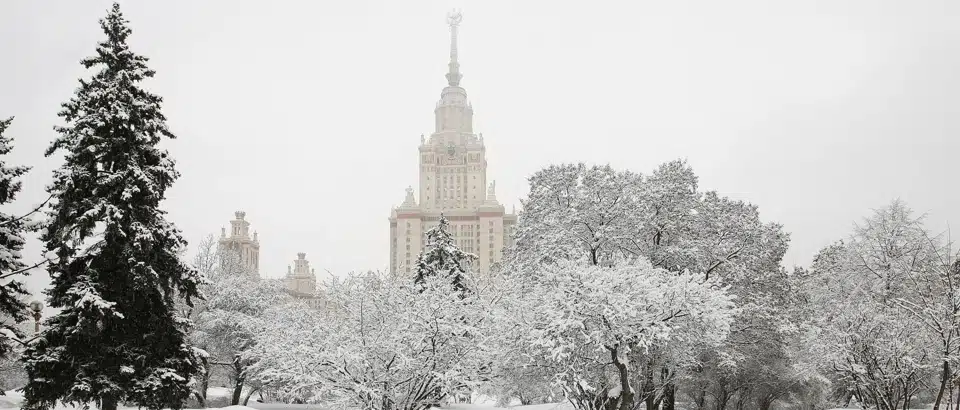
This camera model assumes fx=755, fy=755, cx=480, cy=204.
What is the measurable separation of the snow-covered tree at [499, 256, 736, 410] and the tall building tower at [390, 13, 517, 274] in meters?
148

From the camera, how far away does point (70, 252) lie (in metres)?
19.5

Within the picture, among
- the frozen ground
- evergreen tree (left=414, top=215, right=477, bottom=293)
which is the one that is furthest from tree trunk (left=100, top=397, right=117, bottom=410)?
evergreen tree (left=414, top=215, right=477, bottom=293)

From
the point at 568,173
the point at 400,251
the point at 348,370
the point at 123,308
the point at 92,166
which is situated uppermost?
the point at 400,251

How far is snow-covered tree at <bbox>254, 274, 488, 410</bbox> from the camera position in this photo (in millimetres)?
22469

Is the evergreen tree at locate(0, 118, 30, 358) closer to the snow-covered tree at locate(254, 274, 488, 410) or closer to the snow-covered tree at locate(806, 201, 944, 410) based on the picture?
the snow-covered tree at locate(254, 274, 488, 410)

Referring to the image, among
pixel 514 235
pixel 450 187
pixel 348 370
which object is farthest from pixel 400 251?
pixel 348 370

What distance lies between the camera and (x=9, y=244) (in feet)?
62.8

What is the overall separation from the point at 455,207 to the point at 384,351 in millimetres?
167622

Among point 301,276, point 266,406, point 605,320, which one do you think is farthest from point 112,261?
point 301,276

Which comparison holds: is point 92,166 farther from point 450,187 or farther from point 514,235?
point 450,187

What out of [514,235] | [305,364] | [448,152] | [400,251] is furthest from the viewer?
[448,152]

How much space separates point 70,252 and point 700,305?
17710mm

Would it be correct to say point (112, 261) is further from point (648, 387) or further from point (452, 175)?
point (452, 175)

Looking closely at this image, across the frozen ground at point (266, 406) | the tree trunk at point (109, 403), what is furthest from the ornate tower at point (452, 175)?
the tree trunk at point (109, 403)
